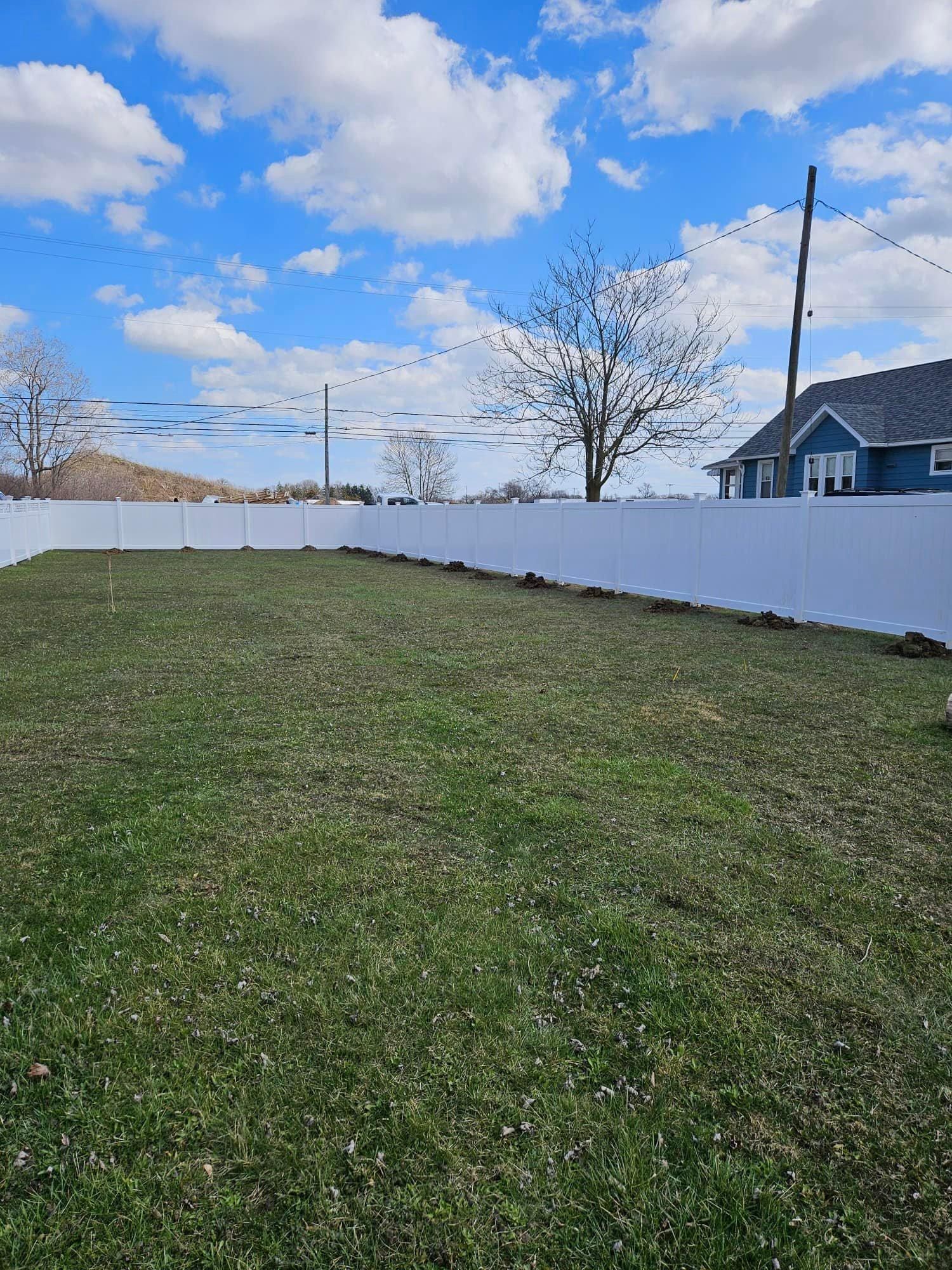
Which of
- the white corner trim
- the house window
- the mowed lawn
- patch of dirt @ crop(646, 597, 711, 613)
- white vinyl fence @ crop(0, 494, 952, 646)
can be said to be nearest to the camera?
the mowed lawn

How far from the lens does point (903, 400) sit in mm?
20812

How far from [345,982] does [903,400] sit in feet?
77.2

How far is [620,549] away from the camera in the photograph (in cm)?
1298

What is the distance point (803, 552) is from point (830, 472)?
13.8 meters

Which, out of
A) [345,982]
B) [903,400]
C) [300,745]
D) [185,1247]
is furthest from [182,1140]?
[903,400]

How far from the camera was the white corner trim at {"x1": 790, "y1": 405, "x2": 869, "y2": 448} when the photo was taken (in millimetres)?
19922

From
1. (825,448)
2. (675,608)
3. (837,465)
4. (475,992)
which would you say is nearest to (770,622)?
(675,608)

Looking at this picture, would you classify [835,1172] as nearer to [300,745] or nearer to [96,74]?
[300,745]

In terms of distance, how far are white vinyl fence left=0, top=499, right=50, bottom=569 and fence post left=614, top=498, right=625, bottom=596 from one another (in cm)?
1440

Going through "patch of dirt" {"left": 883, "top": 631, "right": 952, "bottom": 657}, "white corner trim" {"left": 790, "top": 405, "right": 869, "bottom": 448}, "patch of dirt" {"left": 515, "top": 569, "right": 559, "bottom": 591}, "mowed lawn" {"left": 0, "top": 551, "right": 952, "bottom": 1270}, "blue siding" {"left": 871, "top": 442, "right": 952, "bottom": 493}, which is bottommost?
"mowed lawn" {"left": 0, "top": 551, "right": 952, "bottom": 1270}

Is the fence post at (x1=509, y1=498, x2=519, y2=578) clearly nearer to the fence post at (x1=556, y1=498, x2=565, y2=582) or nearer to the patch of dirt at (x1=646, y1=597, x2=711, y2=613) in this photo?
the fence post at (x1=556, y1=498, x2=565, y2=582)

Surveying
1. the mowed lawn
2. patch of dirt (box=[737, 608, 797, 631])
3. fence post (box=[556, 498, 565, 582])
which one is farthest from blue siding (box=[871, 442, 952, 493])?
the mowed lawn

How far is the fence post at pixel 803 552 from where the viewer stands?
9289 mm

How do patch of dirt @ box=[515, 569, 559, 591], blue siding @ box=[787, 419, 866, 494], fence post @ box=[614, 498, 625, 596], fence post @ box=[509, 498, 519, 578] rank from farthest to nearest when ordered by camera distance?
1. blue siding @ box=[787, 419, 866, 494]
2. fence post @ box=[509, 498, 519, 578]
3. patch of dirt @ box=[515, 569, 559, 591]
4. fence post @ box=[614, 498, 625, 596]
